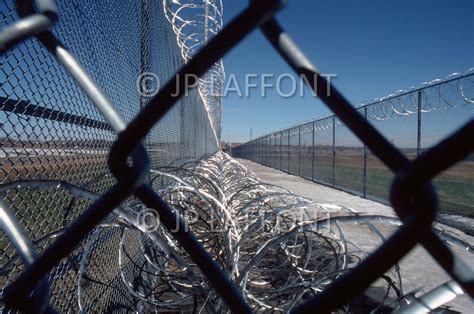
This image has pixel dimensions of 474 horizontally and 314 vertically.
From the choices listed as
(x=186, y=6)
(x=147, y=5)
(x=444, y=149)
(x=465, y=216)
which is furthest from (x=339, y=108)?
(x=465, y=216)

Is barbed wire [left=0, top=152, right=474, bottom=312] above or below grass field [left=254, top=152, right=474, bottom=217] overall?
above

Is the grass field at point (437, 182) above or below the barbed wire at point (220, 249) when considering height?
below

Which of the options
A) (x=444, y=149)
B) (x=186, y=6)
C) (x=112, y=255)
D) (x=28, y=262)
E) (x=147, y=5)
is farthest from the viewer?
(x=186, y=6)

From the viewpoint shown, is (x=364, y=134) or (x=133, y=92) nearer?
(x=364, y=134)

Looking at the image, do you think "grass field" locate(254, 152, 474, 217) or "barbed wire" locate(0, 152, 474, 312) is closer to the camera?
"barbed wire" locate(0, 152, 474, 312)

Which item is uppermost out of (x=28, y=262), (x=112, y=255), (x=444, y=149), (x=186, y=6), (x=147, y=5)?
(x=186, y=6)

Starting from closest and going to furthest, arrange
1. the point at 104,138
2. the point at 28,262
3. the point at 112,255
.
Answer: the point at 28,262 → the point at 104,138 → the point at 112,255

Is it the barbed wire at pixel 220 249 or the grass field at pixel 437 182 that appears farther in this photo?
the grass field at pixel 437 182

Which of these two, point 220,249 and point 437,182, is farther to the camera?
point 437,182

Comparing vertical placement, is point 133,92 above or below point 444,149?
above

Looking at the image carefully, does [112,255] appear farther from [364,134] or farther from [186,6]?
[186,6]

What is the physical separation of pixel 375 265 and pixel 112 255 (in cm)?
330

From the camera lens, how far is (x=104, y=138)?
121 inches

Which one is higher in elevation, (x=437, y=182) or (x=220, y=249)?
(x=220, y=249)
